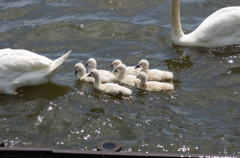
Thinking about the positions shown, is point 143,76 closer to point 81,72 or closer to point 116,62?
point 116,62

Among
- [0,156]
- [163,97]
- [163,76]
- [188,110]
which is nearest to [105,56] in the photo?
[163,76]

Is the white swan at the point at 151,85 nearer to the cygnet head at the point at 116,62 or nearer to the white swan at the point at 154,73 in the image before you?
the white swan at the point at 154,73

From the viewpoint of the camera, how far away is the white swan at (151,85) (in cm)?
704

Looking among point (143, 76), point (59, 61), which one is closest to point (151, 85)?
point (143, 76)

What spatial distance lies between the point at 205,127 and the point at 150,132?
884 millimetres

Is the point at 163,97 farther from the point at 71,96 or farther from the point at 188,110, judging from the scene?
the point at 71,96

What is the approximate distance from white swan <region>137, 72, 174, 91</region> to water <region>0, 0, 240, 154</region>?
0.41 ft

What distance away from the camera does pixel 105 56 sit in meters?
9.15

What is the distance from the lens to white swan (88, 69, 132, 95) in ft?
23.0

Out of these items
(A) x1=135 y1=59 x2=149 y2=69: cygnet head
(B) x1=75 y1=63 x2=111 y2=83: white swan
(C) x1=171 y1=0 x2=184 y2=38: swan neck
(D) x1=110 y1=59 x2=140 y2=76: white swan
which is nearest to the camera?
(A) x1=135 y1=59 x2=149 y2=69: cygnet head

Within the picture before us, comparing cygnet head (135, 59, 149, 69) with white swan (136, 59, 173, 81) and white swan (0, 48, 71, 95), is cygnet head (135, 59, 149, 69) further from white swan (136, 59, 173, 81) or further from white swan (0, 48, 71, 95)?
white swan (0, 48, 71, 95)

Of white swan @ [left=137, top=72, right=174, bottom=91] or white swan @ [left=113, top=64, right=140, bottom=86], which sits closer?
white swan @ [left=137, top=72, right=174, bottom=91]

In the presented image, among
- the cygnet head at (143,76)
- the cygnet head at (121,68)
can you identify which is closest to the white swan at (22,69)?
the cygnet head at (121,68)

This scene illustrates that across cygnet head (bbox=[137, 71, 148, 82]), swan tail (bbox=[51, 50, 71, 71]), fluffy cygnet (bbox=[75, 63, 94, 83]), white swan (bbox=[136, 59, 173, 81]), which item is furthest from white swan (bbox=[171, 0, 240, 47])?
swan tail (bbox=[51, 50, 71, 71])
